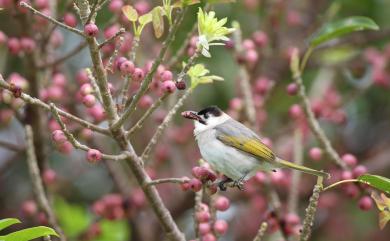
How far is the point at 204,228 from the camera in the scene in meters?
2.56

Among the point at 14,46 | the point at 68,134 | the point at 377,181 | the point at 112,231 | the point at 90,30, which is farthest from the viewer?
the point at 112,231

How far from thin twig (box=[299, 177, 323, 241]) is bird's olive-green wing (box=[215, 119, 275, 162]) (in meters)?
0.91

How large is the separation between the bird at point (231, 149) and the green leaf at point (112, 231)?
96cm

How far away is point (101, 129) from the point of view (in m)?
2.16

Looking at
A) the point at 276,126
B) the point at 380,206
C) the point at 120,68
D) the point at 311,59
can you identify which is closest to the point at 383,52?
the point at 311,59

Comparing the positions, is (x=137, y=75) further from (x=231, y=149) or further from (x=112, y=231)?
(x=112, y=231)

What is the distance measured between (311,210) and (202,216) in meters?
0.49

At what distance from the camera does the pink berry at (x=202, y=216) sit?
2.49m

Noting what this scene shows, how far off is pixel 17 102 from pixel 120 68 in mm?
968

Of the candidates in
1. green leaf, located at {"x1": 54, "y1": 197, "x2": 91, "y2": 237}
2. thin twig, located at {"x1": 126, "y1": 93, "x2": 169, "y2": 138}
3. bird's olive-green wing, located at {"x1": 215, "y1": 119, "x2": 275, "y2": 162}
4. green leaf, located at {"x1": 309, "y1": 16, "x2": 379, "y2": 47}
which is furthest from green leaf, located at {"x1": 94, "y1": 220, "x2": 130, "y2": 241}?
thin twig, located at {"x1": 126, "y1": 93, "x2": 169, "y2": 138}

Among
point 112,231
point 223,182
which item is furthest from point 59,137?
point 112,231

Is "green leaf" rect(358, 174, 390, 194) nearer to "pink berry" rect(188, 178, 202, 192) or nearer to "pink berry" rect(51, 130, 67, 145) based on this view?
"pink berry" rect(188, 178, 202, 192)

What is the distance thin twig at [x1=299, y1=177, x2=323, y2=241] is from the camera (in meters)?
2.10

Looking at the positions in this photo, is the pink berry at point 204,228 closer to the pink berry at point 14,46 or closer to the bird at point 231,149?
the bird at point 231,149
